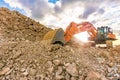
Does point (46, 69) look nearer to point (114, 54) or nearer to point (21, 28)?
point (114, 54)

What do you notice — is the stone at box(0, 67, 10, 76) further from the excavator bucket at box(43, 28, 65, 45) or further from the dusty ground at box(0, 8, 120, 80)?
the excavator bucket at box(43, 28, 65, 45)

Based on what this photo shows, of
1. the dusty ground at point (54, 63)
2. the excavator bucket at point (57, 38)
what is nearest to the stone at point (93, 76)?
the dusty ground at point (54, 63)

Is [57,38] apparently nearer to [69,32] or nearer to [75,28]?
[69,32]

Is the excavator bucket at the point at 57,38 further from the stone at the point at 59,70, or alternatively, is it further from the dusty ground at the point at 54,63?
the stone at the point at 59,70

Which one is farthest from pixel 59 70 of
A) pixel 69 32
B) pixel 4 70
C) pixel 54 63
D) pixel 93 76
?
pixel 69 32

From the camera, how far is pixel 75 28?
14312 mm

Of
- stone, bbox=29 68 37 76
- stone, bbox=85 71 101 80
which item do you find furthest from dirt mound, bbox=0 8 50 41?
stone, bbox=85 71 101 80

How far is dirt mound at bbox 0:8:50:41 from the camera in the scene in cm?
1730

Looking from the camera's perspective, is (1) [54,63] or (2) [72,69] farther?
(1) [54,63]

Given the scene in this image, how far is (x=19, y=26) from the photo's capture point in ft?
63.1

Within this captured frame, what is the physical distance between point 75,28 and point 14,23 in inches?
267

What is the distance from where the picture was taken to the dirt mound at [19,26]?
17.3m

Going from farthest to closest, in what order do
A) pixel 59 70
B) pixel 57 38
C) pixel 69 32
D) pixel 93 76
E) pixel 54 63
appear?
pixel 69 32 → pixel 57 38 → pixel 54 63 → pixel 59 70 → pixel 93 76

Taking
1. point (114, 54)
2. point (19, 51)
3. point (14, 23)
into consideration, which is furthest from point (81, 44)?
point (14, 23)
